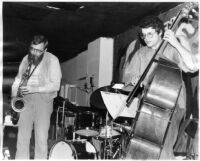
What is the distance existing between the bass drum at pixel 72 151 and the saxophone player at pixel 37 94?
76 cm

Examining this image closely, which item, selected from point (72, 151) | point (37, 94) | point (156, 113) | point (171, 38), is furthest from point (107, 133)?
point (171, 38)

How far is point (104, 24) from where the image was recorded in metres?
6.73

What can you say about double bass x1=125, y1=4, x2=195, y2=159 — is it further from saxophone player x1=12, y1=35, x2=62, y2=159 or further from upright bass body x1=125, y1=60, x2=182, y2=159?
saxophone player x1=12, y1=35, x2=62, y2=159

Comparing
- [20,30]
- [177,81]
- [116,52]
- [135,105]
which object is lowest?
[135,105]

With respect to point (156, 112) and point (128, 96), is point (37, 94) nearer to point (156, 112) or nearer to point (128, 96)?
point (128, 96)

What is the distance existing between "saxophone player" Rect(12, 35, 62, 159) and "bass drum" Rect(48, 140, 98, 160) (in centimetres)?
76

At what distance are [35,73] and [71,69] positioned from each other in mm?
7485

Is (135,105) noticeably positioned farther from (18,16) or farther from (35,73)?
(18,16)

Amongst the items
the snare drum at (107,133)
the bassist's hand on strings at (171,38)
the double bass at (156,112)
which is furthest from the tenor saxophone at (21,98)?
the bassist's hand on strings at (171,38)

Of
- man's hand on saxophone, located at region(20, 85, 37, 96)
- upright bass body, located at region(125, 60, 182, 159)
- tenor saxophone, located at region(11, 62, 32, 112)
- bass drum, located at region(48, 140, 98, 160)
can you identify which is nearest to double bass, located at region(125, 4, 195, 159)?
upright bass body, located at region(125, 60, 182, 159)

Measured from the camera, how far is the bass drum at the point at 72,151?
149 inches

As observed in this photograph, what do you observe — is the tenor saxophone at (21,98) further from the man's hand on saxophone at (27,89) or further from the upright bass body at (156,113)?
the upright bass body at (156,113)

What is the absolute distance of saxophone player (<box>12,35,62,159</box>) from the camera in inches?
121

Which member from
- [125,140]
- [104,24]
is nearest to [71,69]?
[104,24]
